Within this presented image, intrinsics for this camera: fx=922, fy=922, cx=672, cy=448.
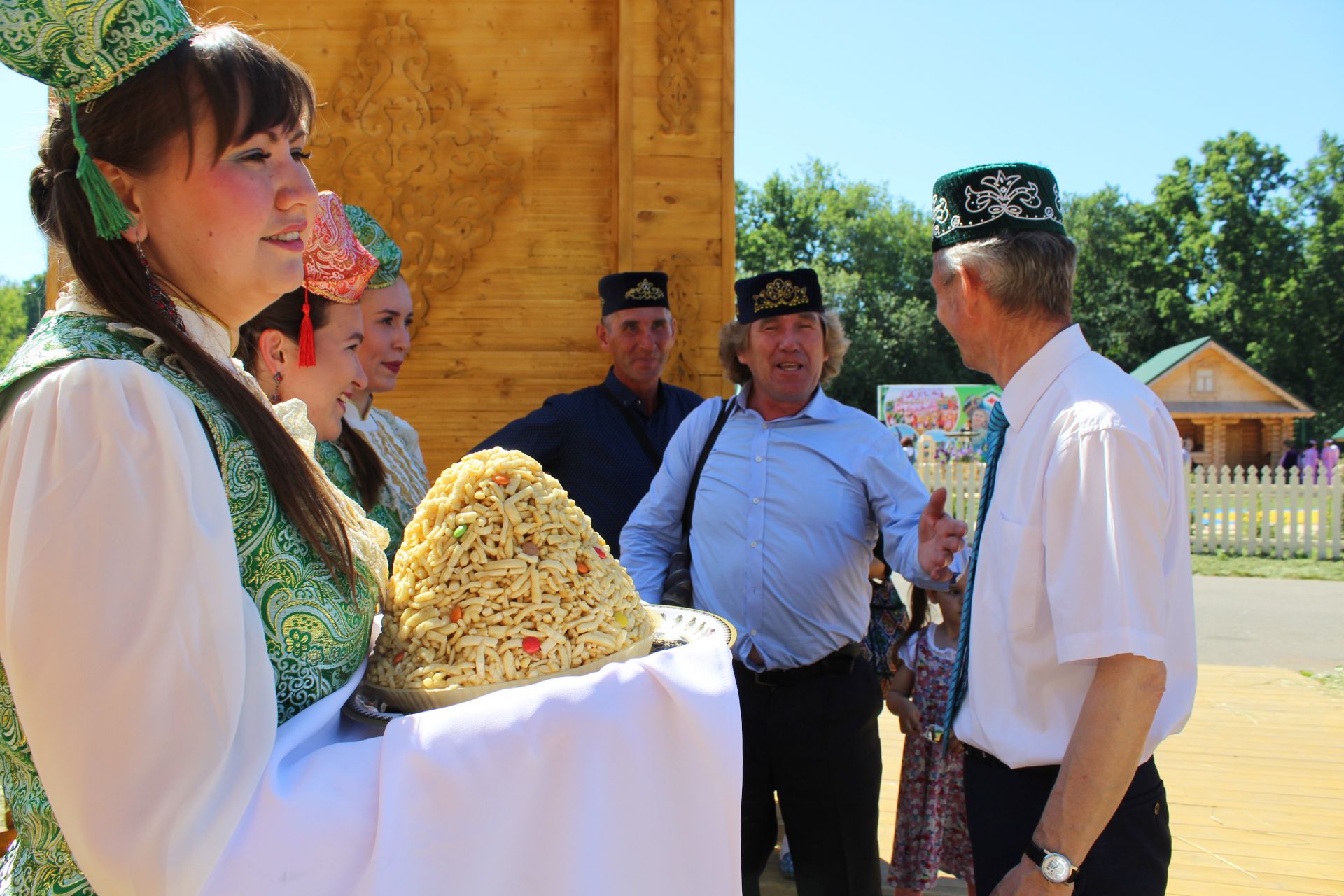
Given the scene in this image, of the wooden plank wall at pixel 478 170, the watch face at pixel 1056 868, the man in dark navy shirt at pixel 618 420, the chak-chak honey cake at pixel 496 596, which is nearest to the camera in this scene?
the chak-chak honey cake at pixel 496 596

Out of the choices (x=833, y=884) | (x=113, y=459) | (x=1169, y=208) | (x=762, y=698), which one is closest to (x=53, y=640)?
(x=113, y=459)

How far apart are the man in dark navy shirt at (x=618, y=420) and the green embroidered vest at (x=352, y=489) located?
1.18 meters

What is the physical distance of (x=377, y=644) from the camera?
1.37 m

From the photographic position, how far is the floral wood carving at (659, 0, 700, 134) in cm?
445

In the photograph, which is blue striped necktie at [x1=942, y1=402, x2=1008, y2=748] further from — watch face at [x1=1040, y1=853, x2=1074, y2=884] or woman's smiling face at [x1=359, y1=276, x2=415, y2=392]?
woman's smiling face at [x1=359, y1=276, x2=415, y2=392]

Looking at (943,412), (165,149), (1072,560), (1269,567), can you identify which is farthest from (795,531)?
(943,412)

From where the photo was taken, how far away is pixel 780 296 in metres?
3.35

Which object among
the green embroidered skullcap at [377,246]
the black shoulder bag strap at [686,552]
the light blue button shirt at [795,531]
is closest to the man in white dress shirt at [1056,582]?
the light blue button shirt at [795,531]

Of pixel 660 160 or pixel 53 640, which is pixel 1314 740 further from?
pixel 53 640

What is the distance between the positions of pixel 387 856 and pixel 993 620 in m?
1.30

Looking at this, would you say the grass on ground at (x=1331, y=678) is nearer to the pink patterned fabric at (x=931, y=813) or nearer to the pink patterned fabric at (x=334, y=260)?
the pink patterned fabric at (x=931, y=813)

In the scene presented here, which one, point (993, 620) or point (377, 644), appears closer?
point (377, 644)

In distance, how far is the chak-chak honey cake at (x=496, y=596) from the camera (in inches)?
50.2

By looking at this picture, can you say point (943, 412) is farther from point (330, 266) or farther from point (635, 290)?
point (330, 266)
